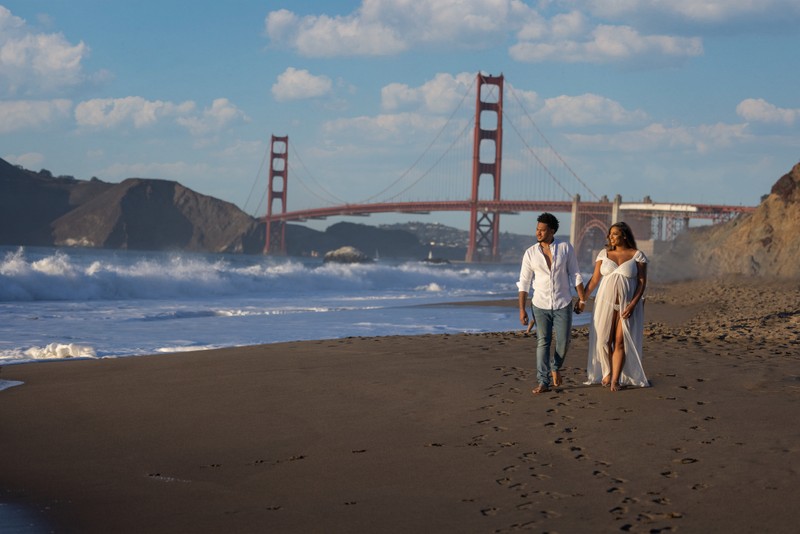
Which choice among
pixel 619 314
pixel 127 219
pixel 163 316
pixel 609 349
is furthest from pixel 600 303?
pixel 127 219

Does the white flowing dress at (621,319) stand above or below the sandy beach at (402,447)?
above

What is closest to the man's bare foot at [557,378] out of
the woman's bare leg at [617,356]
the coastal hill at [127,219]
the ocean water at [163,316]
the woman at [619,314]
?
the woman at [619,314]

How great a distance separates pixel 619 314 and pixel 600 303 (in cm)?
12

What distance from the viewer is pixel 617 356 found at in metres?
4.95

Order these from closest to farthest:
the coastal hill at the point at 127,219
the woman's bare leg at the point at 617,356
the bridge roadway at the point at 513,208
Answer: the woman's bare leg at the point at 617,356 < the bridge roadway at the point at 513,208 < the coastal hill at the point at 127,219

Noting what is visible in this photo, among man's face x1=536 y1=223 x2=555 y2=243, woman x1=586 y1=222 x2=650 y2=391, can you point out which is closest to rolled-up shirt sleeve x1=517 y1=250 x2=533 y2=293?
man's face x1=536 y1=223 x2=555 y2=243

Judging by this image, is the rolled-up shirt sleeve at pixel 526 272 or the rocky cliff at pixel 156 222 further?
the rocky cliff at pixel 156 222

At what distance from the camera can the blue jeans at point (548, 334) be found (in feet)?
16.4

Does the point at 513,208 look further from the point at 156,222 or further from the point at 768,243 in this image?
the point at 156,222

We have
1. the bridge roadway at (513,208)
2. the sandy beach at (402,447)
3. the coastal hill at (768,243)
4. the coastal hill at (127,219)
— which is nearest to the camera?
the sandy beach at (402,447)

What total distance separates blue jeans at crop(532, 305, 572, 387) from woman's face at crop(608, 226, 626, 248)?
0.43 m

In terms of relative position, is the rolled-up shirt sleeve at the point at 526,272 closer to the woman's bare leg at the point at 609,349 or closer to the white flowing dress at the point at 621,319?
the white flowing dress at the point at 621,319

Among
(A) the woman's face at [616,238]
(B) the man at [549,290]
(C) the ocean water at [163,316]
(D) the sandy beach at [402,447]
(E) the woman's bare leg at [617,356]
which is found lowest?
(C) the ocean water at [163,316]

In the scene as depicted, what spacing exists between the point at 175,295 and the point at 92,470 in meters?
18.0
